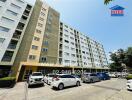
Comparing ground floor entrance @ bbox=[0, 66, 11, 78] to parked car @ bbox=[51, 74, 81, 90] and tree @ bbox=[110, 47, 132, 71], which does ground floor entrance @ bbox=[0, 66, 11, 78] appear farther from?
tree @ bbox=[110, 47, 132, 71]

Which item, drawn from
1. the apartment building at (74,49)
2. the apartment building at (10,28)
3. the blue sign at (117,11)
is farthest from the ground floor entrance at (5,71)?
the blue sign at (117,11)

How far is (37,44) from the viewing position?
3005 cm

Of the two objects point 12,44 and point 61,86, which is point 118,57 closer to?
point 61,86

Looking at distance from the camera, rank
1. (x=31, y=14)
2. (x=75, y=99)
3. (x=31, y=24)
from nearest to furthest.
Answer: (x=75, y=99) → (x=31, y=24) → (x=31, y=14)

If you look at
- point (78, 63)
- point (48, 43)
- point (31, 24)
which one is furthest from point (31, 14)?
point (78, 63)

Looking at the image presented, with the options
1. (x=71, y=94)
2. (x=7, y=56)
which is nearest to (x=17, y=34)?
(x=7, y=56)

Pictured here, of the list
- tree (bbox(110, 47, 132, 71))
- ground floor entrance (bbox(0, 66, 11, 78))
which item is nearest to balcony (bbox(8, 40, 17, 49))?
ground floor entrance (bbox(0, 66, 11, 78))

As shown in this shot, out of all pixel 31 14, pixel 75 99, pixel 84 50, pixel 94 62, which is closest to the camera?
pixel 75 99

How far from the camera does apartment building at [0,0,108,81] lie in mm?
24712

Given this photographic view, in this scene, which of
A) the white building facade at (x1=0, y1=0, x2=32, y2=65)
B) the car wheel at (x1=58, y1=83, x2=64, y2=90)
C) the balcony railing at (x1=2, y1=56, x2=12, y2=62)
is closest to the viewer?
the car wheel at (x1=58, y1=83, x2=64, y2=90)

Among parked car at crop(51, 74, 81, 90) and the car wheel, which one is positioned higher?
parked car at crop(51, 74, 81, 90)

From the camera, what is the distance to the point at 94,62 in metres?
57.1

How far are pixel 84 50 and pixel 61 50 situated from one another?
18.5 meters

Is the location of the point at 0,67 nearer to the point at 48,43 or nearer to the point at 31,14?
the point at 48,43
